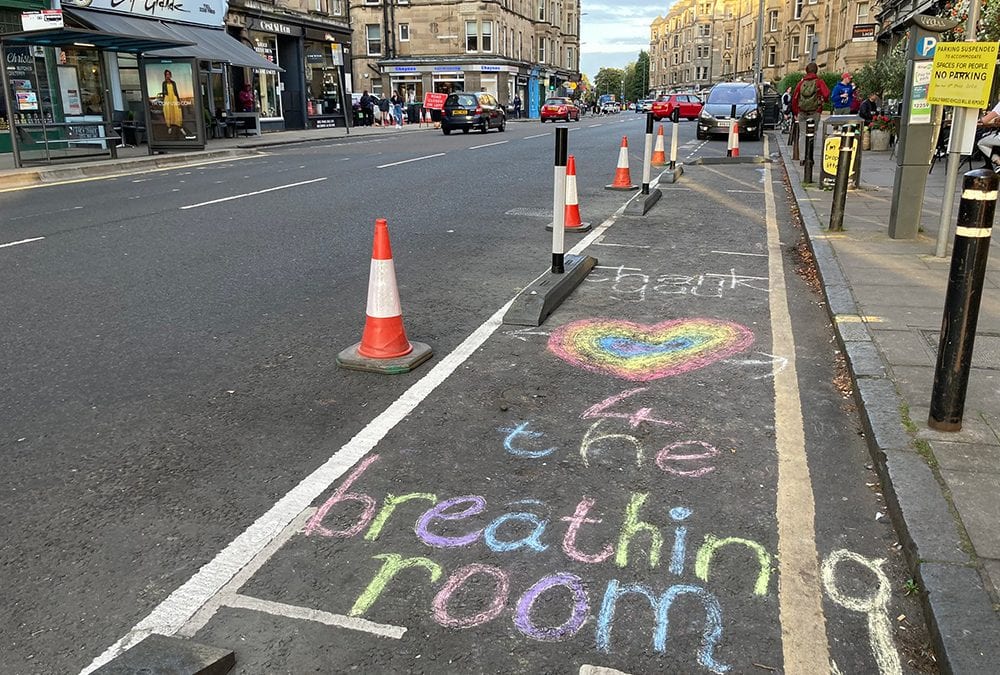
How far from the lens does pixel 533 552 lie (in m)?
2.92

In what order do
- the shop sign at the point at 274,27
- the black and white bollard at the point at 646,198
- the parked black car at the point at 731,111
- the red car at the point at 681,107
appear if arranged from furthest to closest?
the red car at the point at 681,107, the shop sign at the point at 274,27, the parked black car at the point at 731,111, the black and white bollard at the point at 646,198

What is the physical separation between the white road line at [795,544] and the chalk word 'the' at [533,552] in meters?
0.09

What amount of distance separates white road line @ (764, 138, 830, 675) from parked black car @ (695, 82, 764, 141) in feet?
74.8

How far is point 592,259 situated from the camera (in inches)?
295

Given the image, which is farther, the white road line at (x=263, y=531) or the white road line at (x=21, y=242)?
the white road line at (x=21, y=242)

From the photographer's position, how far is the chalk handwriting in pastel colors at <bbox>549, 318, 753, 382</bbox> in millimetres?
4918

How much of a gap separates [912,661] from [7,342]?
214 inches

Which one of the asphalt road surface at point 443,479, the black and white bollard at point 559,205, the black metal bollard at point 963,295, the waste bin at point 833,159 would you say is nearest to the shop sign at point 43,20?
the asphalt road surface at point 443,479

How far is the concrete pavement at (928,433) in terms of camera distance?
2506 millimetres

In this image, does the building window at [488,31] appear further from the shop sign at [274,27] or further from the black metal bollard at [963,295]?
the black metal bollard at [963,295]

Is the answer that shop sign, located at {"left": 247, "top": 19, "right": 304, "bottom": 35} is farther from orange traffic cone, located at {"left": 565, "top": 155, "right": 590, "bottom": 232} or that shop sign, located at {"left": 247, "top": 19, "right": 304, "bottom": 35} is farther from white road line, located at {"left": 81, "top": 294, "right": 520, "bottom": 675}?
white road line, located at {"left": 81, "top": 294, "right": 520, "bottom": 675}

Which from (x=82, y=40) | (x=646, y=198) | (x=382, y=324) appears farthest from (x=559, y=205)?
(x=82, y=40)

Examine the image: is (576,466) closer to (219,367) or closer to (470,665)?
(470,665)

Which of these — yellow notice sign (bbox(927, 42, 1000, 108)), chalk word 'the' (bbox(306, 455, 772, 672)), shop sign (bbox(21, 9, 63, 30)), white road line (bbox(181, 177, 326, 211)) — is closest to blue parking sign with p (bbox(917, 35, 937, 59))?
yellow notice sign (bbox(927, 42, 1000, 108))
